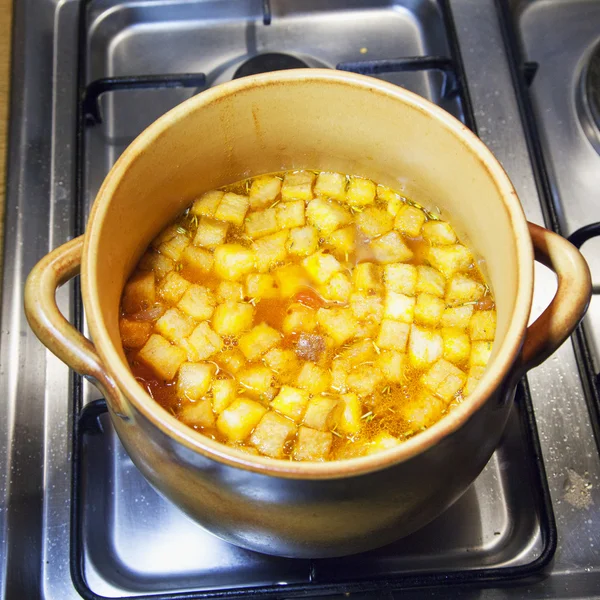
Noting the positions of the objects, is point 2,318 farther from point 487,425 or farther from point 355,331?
point 487,425

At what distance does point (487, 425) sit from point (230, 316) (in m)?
0.44

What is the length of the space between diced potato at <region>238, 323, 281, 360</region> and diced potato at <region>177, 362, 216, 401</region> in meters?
0.07

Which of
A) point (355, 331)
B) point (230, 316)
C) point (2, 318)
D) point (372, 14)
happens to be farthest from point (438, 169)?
point (2, 318)

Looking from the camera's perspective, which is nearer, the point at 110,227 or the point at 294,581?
the point at 110,227

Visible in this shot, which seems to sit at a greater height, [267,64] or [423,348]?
[267,64]

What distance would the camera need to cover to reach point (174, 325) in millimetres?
1123

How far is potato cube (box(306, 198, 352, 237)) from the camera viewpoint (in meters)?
1.21

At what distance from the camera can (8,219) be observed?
4.67 ft

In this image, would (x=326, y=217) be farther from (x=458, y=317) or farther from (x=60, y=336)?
(x=60, y=336)

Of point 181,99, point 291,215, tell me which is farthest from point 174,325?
point 181,99

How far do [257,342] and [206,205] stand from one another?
0.29m

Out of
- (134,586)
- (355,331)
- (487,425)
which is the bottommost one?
(134,586)

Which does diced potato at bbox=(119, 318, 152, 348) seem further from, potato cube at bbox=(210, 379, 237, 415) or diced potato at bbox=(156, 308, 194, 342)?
potato cube at bbox=(210, 379, 237, 415)

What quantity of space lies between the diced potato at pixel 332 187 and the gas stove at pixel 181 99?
0.37 metres
